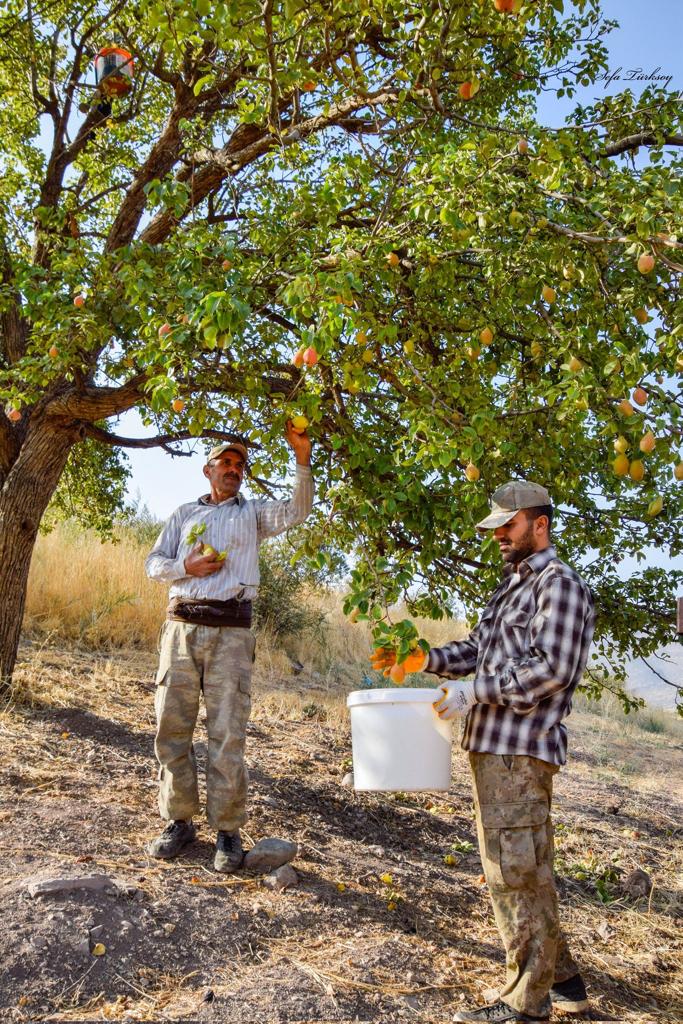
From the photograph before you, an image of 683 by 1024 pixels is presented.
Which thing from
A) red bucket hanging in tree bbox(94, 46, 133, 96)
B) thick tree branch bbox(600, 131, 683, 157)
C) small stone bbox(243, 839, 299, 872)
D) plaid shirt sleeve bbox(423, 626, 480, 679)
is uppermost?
red bucket hanging in tree bbox(94, 46, 133, 96)

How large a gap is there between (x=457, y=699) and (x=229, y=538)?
→ 165 cm

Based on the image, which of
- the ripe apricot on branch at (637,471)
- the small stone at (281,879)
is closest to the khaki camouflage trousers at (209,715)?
the small stone at (281,879)

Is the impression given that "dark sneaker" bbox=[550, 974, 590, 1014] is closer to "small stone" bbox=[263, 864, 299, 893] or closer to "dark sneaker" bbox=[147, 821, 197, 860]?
"small stone" bbox=[263, 864, 299, 893]

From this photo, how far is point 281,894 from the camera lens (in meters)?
3.98

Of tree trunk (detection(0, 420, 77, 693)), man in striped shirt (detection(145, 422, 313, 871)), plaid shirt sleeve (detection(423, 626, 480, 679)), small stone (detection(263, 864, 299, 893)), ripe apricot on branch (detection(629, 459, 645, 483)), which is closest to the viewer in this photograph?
ripe apricot on branch (detection(629, 459, 645, 483))

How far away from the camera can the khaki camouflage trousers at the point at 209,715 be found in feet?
13.7

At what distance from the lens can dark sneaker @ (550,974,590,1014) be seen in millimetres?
3244

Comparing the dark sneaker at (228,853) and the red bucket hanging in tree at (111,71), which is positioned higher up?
the red bucket hanging in tree at (111,71)

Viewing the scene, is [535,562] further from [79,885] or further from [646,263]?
[79,885]

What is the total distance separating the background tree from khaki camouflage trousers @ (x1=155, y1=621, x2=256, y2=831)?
78 cm

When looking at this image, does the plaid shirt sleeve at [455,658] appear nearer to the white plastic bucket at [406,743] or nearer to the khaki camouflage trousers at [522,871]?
the white plastic bucket at [406,743]

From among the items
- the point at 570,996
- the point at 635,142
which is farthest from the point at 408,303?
the point at 570,996

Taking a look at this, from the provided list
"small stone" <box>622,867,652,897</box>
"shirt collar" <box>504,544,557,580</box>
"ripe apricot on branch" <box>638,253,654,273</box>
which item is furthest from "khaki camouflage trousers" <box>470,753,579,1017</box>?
"small stone" <box>622,867,652,897</box>

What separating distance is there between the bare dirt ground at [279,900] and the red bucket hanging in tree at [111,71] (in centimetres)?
496
